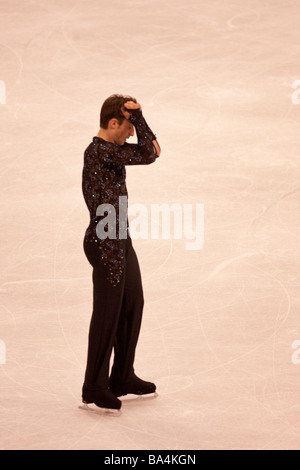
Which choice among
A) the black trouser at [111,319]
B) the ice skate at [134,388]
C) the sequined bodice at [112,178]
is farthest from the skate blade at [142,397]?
the sequined bodice at [112,178]

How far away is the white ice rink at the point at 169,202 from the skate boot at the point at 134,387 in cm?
6

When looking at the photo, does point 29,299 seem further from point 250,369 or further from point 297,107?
point 297,107

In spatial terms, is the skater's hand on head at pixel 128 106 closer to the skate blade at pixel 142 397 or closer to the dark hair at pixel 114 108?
the dark hair at pixel 114 108

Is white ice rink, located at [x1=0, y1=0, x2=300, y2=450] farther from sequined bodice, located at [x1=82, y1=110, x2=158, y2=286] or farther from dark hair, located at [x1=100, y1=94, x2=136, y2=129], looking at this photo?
dark hair, located at [x1=100, y1=94, x2=136, y2=129]

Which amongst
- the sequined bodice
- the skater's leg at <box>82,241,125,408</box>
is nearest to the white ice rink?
the skater's leg at <box>82,241,125,408</box>

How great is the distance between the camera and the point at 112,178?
196 inches

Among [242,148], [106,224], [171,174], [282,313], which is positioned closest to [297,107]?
[242,148]

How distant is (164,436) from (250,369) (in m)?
0.94

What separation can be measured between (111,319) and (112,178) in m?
0.72

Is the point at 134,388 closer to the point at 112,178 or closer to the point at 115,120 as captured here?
the point at 112,178

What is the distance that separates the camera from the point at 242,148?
880 cm

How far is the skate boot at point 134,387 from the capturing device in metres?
5.26

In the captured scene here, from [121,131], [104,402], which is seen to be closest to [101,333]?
[104,402]

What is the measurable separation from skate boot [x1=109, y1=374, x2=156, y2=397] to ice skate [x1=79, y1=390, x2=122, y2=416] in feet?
0.50
